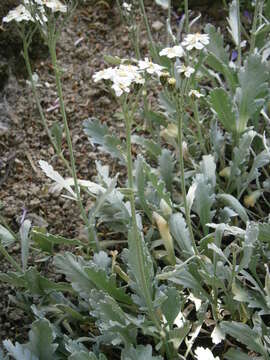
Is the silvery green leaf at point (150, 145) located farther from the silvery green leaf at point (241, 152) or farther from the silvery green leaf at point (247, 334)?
the silvery green leaf at point (247, 334)

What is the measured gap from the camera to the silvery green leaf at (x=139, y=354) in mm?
1641

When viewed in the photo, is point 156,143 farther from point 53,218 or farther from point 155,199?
point 53,218

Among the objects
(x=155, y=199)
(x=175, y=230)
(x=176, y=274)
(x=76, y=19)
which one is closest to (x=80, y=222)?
(x=155, y=199)

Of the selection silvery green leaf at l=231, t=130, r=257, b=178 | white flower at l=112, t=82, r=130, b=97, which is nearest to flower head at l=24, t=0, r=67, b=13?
white flower at l=112, t=82, r=130, b=97

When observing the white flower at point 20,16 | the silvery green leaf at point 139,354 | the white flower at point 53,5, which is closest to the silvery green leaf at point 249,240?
the silvery green leaf at point 139,354

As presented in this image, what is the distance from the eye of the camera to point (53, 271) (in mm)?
2207

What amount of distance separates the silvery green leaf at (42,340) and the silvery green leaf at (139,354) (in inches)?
8.7

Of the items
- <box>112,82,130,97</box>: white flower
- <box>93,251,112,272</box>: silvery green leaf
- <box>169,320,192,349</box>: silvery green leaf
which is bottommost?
<box>169,320,192,349</box>: silvery green leaf

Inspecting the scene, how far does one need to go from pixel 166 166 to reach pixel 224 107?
340 millimetres

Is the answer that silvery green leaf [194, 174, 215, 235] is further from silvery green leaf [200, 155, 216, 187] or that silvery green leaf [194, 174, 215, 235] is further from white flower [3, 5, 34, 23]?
white flower [3, 5, 34, 23]

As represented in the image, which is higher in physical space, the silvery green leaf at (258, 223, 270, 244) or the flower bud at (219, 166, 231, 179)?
the flower bud at (219, 166, 231, 179)

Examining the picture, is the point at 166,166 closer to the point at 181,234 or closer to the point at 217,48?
the point at 181,234

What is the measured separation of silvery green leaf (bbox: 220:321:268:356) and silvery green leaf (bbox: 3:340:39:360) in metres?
0.61

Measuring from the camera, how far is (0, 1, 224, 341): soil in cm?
236
